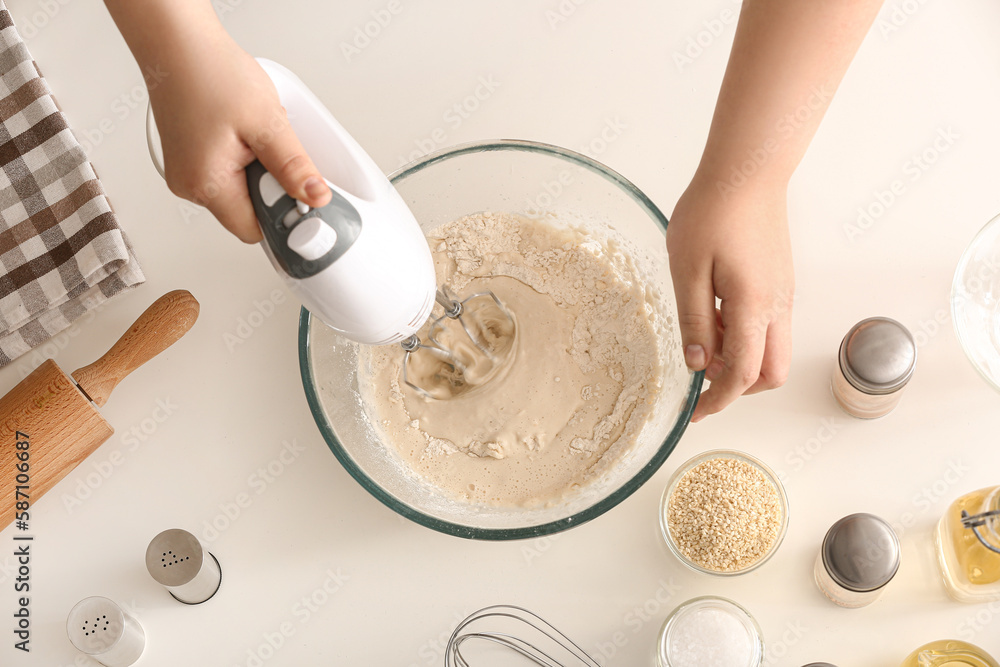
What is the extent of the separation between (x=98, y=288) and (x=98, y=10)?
0.41m

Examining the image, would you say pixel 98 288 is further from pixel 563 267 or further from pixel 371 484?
pixel 563 267

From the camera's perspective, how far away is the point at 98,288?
90 cm

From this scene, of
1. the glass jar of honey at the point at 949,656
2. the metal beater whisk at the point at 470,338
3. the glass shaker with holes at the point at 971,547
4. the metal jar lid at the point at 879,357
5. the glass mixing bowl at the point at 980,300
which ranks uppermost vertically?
the metal beater whisk at the point at 470,338

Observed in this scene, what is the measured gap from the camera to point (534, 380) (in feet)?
2.74

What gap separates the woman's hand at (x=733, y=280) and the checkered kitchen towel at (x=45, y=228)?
67cm

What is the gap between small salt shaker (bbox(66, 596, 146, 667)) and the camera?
0.80m

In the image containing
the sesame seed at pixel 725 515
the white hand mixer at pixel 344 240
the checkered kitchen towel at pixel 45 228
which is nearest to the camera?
the white hand mixer at pixel 344 240

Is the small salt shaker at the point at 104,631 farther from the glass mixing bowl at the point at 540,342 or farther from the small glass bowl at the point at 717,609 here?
the small glass bowl at the point at 717,609

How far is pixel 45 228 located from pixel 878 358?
3.22 feet

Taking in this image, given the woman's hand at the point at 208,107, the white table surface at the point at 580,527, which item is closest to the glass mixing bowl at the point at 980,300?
the white table surface at the point at 580,527

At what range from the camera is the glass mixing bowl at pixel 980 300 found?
2.57 ft

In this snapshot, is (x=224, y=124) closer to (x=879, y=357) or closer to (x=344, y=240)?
(x=344, y=240)

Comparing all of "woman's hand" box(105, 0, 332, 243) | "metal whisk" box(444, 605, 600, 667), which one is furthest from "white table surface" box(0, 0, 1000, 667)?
"woman's hand" box(105, 0, 332, 243)

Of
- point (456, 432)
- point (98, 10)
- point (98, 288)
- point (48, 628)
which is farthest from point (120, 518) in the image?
point (98, 10)
